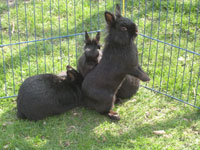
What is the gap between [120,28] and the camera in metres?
4.82

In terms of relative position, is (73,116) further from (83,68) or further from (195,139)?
(195,139)

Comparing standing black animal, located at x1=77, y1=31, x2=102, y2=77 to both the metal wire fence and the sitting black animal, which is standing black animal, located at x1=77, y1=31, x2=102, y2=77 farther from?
the metal wire fence

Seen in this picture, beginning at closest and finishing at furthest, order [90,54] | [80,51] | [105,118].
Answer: [90,54] < [105,118] < [80,51]

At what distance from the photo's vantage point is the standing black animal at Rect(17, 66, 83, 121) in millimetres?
5082

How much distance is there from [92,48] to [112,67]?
0.50 meters

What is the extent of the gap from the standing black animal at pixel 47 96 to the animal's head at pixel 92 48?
42 cm

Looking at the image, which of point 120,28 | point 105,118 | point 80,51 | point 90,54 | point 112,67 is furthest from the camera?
point 80,51

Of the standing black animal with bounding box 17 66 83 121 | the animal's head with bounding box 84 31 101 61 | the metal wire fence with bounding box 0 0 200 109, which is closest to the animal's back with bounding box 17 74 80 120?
the standing black animal with bounding box 17 66 83 121

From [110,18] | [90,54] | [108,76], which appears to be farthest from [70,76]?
[110,18]

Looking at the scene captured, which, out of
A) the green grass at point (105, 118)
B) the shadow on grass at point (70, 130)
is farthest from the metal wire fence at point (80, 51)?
the shadow on grass at point (70, 130)

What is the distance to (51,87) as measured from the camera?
17.3ft

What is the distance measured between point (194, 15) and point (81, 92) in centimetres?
372

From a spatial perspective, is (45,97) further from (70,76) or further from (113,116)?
(113,116)

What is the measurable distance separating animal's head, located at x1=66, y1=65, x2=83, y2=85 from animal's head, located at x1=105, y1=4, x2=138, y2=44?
97 centimetres
